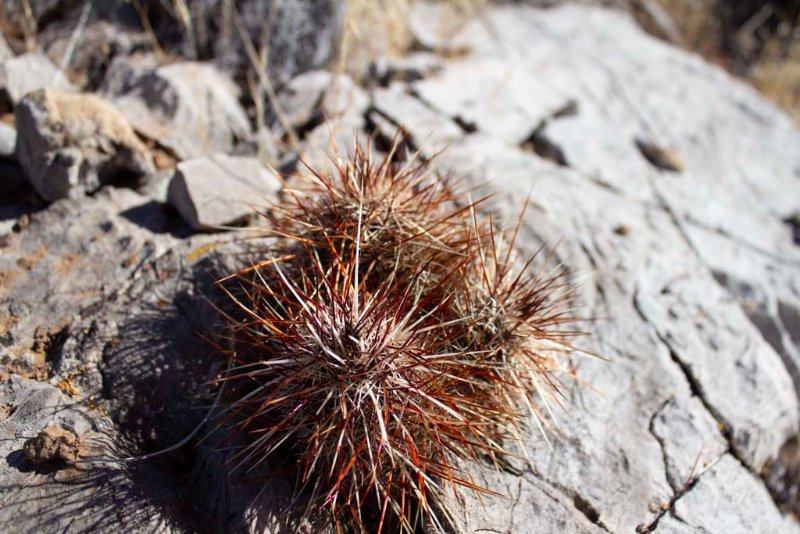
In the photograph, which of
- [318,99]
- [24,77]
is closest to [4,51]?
[24,77]

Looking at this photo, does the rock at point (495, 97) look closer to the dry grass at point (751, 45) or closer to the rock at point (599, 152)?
the rock at point (599, 152)

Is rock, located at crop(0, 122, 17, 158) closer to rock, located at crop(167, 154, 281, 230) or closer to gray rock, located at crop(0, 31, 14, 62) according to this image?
gray rock, located at crop(0, 31, 14, 62)

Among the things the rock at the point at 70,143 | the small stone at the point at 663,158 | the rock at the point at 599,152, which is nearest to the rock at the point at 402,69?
the rock at the point at 599,152

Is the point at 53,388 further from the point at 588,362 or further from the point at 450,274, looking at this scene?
the point at 588,362

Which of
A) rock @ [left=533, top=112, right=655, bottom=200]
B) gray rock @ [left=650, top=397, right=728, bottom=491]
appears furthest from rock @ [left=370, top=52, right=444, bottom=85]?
gray rock @ [left=650, top=397, right=728, bottom=491]

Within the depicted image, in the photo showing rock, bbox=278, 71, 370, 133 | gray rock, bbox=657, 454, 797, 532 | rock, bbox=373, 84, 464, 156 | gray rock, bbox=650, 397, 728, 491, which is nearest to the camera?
gray rock, bbox=657, 454, 797, 532

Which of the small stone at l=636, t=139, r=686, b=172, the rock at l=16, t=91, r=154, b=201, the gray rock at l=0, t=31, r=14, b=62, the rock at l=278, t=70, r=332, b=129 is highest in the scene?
the small stone at l=636, t=139, r=686, b=172
